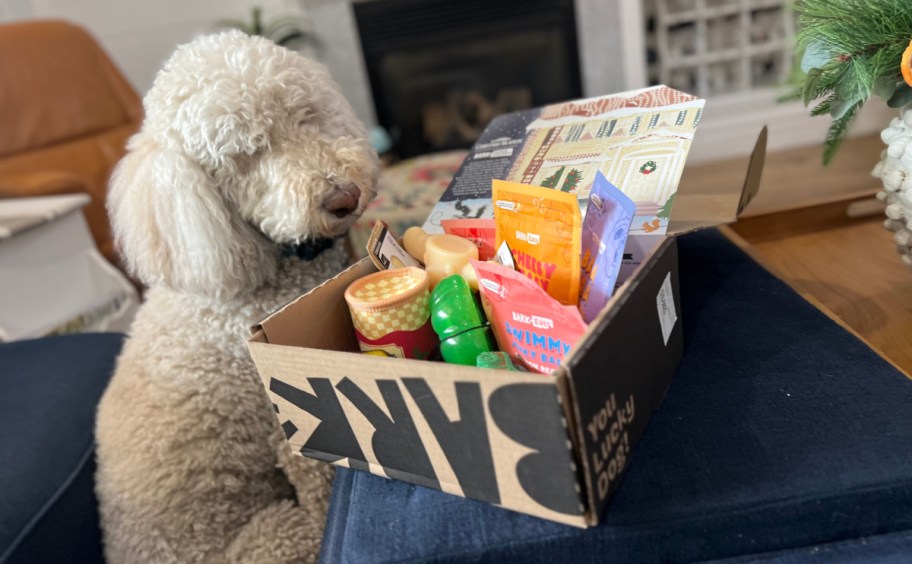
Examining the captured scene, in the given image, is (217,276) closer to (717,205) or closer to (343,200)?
(343,200)

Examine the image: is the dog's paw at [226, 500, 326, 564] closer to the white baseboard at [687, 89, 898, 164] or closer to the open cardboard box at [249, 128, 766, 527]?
the open cardboard box at [249, 128, 766, 527]

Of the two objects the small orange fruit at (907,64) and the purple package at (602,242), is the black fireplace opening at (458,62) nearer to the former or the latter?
the small orange fruit at (907,64)

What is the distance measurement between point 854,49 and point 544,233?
418mm

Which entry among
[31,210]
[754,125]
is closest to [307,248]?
[31,210]

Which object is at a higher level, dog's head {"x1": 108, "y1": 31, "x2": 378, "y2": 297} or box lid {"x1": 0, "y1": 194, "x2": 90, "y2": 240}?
dog's head {"x1": 108, "y1": 31, "x2": 378, "y2": 297}

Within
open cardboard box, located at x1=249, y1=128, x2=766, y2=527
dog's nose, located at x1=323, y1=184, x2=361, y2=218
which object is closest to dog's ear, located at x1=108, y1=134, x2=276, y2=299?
dog's nose, located at x1=323, y1=184, x2=361, y2=218

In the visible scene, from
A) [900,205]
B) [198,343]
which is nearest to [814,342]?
[900,205]

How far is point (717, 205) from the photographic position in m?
0.86

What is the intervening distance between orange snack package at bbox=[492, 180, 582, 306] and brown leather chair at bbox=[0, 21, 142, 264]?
165 cm

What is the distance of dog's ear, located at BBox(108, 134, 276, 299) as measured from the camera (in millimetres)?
879

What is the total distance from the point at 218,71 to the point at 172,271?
276mm

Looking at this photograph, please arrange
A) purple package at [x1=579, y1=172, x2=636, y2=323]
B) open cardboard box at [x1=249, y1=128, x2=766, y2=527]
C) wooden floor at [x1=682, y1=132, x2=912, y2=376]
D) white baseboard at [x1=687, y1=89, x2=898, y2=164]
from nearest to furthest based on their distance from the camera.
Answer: open cardboard box at [x1=249, y1=128, x2=766, y2=527], purple package at [x1=579, y1=172, x2=636, y2=323], wooden floor at [x1=682, y1=132, x2=912, y2=376], white baseboard at [x1=687, y1=89, x2=898, y2=164]

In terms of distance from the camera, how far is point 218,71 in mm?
885

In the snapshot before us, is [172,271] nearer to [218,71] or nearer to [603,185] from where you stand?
[218,71]
